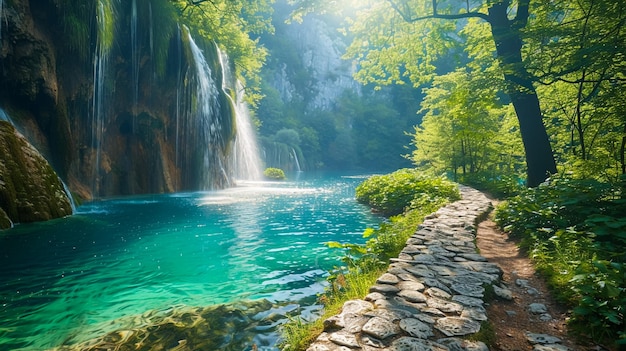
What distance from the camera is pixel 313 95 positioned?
66062 mm

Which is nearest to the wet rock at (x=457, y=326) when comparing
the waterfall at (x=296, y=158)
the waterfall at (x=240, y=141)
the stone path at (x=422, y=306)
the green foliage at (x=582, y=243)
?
the stone path at (x=422, y=306)

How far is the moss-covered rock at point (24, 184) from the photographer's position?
333 inches

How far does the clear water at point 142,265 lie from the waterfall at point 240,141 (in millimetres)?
16111

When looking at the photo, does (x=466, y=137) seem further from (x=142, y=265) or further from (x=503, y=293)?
(x=142, y=265)

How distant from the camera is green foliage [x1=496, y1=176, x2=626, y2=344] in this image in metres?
2.74

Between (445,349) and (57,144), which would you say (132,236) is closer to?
(57,144)

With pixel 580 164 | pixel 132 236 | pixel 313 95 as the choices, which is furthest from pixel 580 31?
pixel 313 95

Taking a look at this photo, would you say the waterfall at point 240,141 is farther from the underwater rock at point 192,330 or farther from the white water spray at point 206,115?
the underwater rock at point 192,330

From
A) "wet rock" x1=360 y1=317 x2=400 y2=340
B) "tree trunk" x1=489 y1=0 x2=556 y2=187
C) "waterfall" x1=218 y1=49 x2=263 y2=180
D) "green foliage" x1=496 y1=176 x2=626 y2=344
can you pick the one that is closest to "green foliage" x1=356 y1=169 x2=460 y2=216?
"tree trunk" x1=489 y1=0 x2=556 y2=187

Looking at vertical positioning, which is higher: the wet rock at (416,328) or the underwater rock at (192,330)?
the wet rock at (416,328)

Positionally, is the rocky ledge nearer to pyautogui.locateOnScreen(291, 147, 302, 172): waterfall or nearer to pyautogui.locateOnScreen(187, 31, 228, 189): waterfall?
pyautogui.locateOnScreen(187, 31, 228, 189): waterfall

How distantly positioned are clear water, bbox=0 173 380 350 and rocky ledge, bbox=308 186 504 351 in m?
1.52

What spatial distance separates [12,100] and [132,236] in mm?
7739

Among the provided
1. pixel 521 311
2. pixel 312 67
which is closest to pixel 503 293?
pixel 521 311
